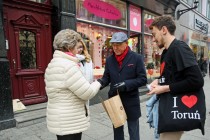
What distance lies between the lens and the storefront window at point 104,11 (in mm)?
6891

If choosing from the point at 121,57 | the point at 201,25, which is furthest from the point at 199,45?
the point at 121,57

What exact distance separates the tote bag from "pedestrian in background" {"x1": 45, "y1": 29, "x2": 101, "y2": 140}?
828 mm

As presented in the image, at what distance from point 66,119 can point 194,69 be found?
1364 mm

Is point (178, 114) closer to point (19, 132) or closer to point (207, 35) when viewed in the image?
point (19, 132)

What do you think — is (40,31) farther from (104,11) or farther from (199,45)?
(199,45)

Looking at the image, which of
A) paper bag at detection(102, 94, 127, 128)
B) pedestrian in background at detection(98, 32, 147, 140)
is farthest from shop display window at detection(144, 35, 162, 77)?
paper bag at detection(102, 94, 127, 128)

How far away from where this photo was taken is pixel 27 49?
5.66 meters

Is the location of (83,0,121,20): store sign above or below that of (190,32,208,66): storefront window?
above

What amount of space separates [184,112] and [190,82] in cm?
28

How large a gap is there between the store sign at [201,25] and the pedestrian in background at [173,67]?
61.6ft

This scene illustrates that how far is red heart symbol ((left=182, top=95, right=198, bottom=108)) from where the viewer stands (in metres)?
1.90

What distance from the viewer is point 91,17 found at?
24.0 feet

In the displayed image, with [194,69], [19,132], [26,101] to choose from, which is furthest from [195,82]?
[26,101]

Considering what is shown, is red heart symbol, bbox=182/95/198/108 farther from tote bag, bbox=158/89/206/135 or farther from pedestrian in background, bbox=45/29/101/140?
pedestrian in background, bbox=45/29/101/140
